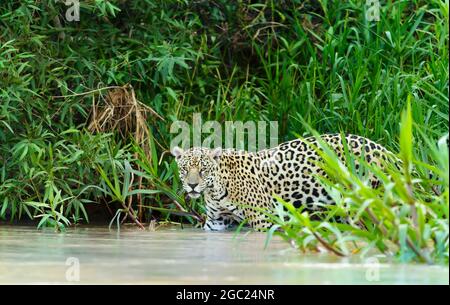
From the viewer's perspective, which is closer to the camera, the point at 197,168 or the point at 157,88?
the point at 197,168

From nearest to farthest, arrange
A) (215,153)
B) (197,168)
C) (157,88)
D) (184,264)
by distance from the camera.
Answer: (184,264), (197,168), (215,153), (157,88)

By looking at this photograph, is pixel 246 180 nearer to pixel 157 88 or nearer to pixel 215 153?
pixel 215 153

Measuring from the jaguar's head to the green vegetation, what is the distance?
0.21 m

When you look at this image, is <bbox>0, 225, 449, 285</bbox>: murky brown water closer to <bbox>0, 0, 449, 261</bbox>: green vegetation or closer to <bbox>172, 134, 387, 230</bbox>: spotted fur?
<bbox>172, 134, 387, 230</bbox>: spotted fur

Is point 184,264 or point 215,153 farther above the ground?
point 215,153

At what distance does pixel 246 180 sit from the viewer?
8883 mm

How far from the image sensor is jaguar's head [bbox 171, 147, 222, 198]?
28.5ft

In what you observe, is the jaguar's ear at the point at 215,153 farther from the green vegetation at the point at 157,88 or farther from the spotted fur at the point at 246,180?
the green vegetation at the point at 157,88

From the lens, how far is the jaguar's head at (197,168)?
8.70m

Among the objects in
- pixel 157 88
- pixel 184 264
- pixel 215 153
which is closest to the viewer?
pixel 184 264

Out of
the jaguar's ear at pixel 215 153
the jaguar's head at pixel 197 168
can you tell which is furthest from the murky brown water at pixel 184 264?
the jaguar's ear at pixel 215 153

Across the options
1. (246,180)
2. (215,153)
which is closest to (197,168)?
(215,153)

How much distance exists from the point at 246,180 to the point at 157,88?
185 centimetres

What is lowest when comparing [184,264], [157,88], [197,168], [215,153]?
[184,264]
